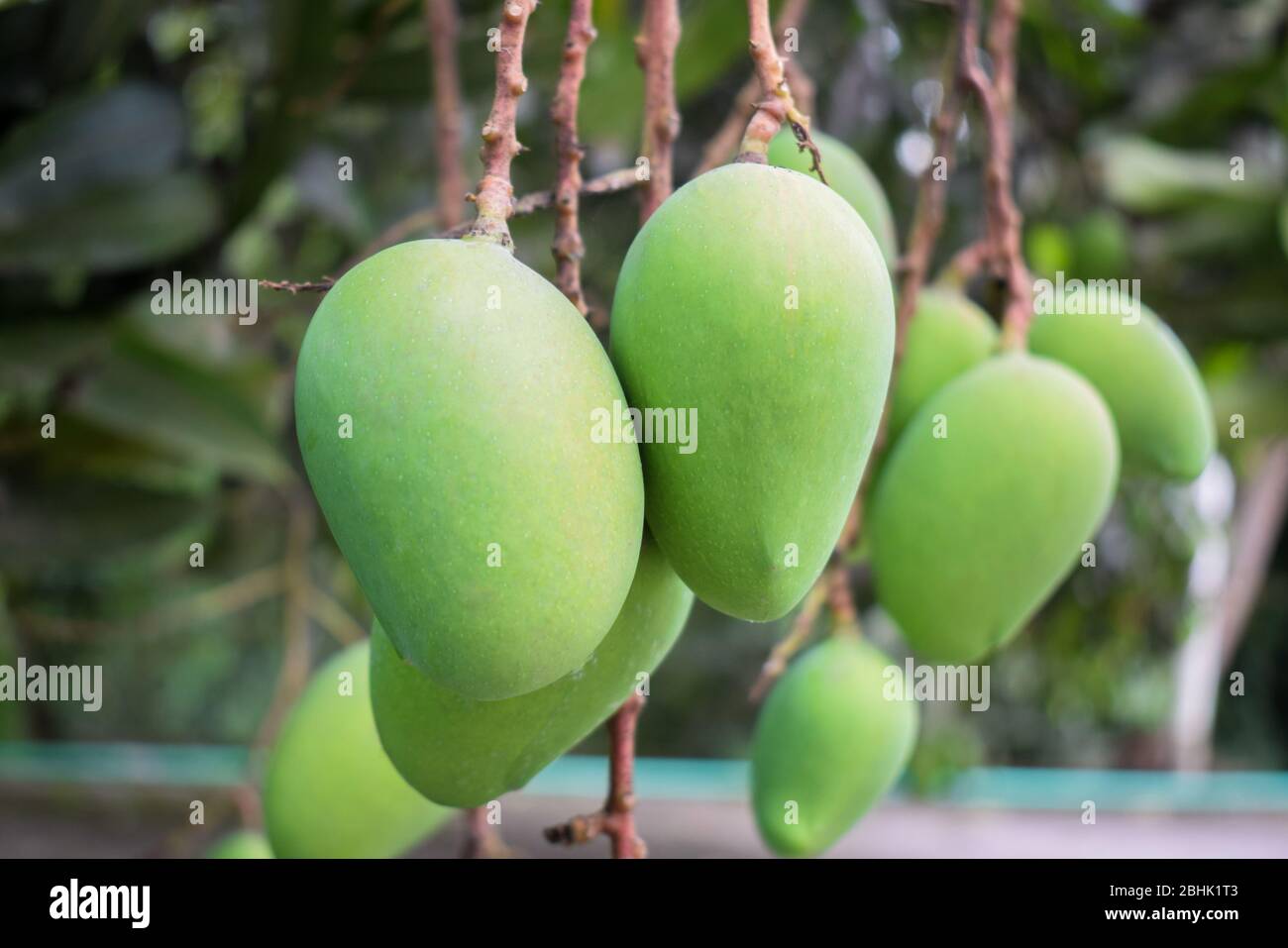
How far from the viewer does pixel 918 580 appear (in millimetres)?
636

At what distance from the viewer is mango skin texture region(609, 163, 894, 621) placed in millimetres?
409

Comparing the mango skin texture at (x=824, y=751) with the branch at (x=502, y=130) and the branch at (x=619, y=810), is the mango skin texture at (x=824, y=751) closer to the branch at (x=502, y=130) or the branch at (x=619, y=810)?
the branch at (x=619, y=810)

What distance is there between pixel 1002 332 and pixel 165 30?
46.3 inches

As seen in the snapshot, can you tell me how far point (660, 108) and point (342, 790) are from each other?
0.39m

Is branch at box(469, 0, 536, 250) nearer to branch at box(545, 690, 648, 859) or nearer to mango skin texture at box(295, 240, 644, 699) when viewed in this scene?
mango skin texture at box(295, 240, 644, 699)

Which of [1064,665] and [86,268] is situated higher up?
[86,268]

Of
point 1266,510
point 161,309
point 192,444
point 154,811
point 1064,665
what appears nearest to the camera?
point 192,444

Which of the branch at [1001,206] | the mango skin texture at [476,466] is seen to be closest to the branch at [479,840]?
the mango skin texture at [476,466]

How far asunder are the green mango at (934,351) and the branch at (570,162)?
0.29 metres

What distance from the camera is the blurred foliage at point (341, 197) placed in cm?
120

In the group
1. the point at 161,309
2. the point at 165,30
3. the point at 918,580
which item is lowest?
the point at 918,580

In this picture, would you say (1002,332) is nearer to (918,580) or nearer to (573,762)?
(918,580)
